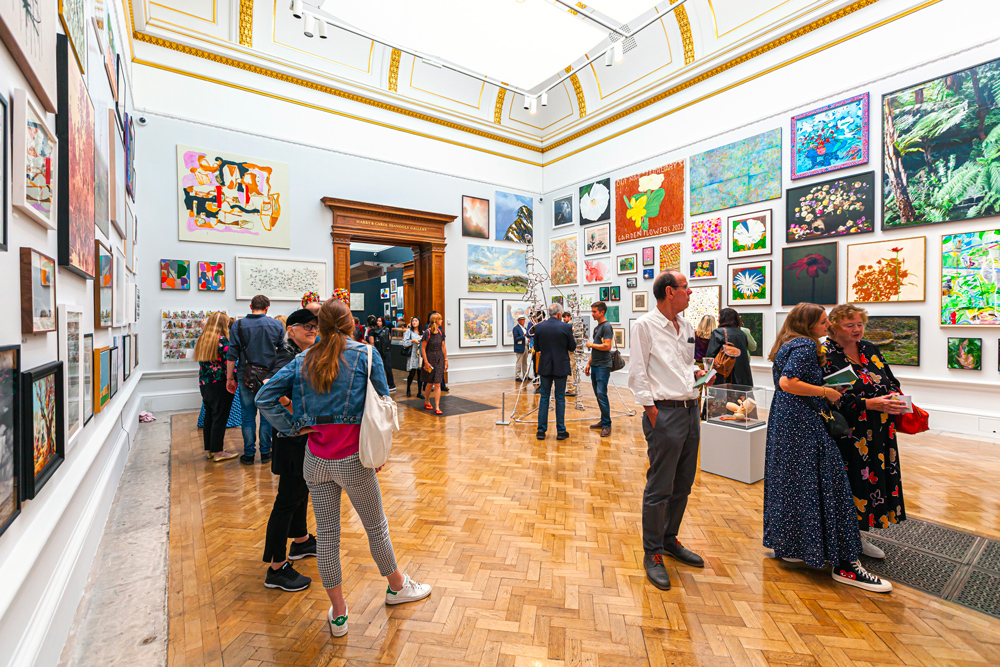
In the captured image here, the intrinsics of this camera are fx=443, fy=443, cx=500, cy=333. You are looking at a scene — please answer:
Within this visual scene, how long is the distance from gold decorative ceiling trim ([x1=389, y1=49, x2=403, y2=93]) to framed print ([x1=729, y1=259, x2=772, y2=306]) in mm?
8019

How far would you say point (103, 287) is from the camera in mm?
3461

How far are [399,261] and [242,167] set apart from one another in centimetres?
770

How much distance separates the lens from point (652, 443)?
270 cm

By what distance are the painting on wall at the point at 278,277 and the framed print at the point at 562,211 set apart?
20.0 ft

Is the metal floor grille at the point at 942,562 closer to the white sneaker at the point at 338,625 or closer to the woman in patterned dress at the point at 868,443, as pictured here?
the woman in patterned dress at the point at 868,443

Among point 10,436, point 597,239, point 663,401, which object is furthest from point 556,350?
point 597,239

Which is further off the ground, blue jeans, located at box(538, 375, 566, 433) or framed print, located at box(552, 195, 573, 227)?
framed print, located at box(552, 195, 573, 227)

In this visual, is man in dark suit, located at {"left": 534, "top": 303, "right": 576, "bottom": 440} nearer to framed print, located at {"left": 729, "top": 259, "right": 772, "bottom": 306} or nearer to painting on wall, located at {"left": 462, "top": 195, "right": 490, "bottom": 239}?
framed print, located at {"left": 729, "top": 259, "right": 772, "bottom": 306}

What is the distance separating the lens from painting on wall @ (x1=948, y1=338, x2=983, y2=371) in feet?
18.5

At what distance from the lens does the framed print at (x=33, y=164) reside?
1533 millimetres

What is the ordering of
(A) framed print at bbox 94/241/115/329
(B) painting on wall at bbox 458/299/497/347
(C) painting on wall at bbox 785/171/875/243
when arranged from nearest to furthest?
1. (A) framed print at bbox 94/241/115/329
2. (C) painting on wall at bbox 785/171/875/243
3. (B) painting on wall at bbox 458/299/497/347

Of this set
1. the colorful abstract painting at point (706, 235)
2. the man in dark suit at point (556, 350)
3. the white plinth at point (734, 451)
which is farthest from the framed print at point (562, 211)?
the white plinth at point (734, 451)

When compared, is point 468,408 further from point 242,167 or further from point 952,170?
point 952,170

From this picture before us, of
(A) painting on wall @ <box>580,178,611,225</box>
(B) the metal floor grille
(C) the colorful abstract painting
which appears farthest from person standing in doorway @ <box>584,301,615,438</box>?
(A) painting on wall @ <box>580,178,611,225</box>
